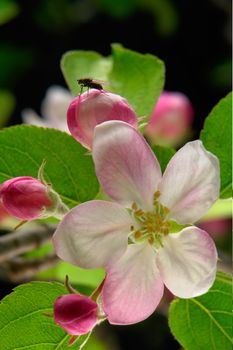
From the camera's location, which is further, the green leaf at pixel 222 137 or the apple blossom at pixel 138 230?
the green leaf at pixel 222 137

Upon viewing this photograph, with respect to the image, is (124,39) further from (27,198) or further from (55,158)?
(27,198)

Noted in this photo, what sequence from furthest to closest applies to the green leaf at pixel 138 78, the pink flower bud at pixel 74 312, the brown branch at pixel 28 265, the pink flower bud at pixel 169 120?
the pink flower bud at pixel 169 120
the brown branch at pixel 28 265
the green leaf at pixel 138 78
the pink flower bud at pixel 74 312

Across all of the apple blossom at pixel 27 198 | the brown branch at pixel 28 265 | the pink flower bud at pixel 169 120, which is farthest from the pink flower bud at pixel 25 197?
the pink flower bud at pixel 169 120

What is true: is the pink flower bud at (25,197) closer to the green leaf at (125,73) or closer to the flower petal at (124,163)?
the flower petal at (124,163)

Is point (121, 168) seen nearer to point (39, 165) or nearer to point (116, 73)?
point (39, 165)

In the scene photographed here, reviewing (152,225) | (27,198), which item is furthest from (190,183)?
(27,198)

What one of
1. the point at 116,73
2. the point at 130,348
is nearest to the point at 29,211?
the point at 116,73

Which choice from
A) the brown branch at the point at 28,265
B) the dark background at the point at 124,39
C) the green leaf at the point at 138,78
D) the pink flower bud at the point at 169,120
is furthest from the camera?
the dark background at the point at 124,39
